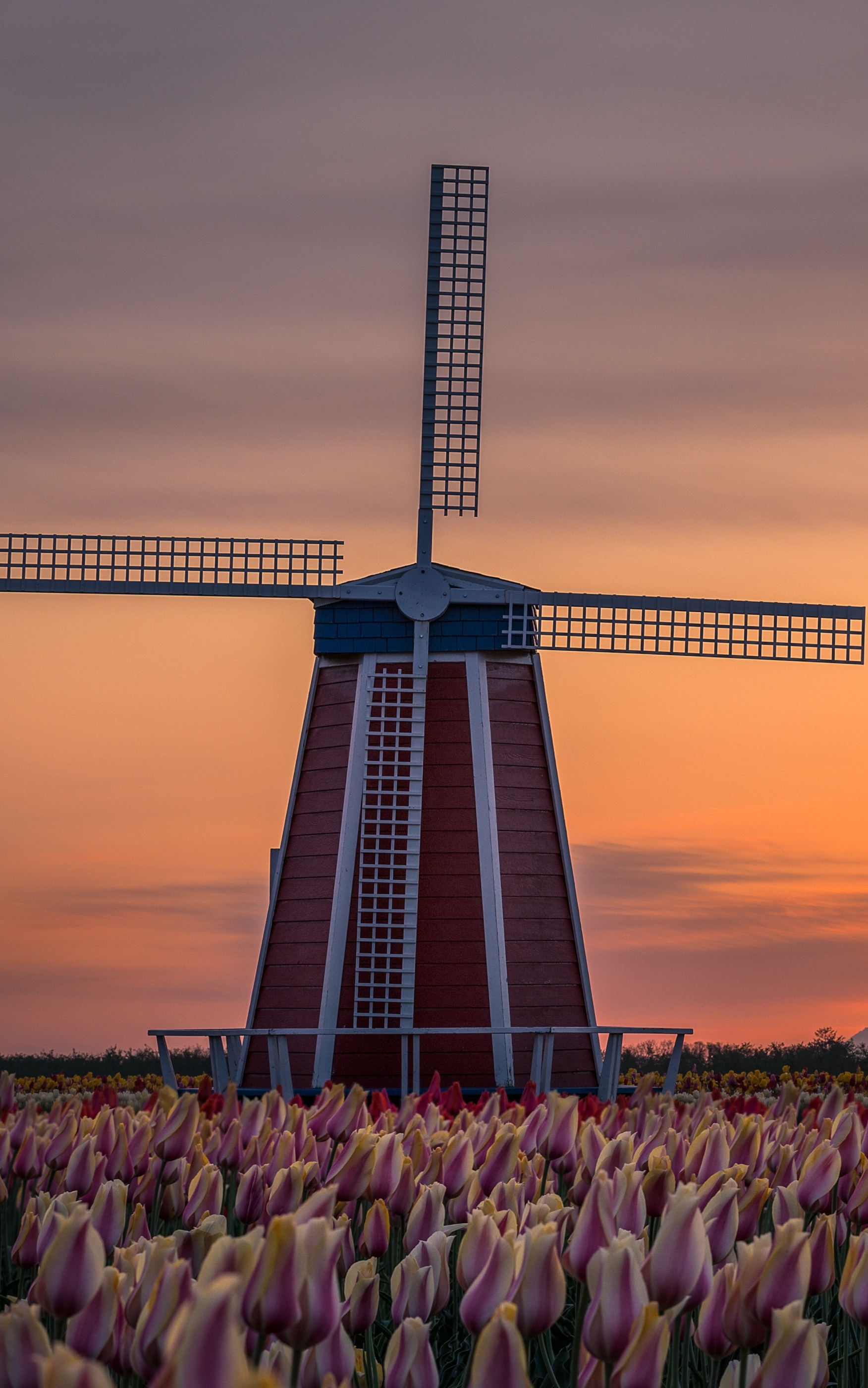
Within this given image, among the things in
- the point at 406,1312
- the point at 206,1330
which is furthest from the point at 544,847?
the point at 206,1330

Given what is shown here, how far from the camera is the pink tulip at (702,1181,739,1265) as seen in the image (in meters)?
3.49

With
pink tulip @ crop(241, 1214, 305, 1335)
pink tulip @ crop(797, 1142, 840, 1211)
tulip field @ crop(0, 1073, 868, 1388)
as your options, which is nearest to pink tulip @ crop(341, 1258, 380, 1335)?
tulip field @ crop(0, 1073, 868, 1388)

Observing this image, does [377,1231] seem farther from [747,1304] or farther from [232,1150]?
[232,1150]

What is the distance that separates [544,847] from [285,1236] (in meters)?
→ 14.5

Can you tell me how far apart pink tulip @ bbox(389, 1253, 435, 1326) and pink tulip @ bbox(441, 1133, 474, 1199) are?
3.34 feet

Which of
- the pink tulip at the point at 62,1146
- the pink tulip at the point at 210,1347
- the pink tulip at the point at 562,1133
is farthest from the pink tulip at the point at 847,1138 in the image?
the pink tulip at the point at 210,1347

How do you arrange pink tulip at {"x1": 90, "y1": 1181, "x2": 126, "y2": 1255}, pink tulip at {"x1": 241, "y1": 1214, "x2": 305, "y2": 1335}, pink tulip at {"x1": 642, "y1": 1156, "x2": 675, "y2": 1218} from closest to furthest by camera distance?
1. pink tulip at {"x1": 241, "y1": 1214, "x2": 305, "y2": 1335}
2. pink tulip at {"x1": 90, "y1": 1181, "x2": 126, "y2": 1255}
3. pink tulip at {"x1": 642, "y1": 1156, "x2": 675, "y2": 1218}

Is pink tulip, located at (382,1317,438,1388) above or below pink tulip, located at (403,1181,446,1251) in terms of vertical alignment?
below

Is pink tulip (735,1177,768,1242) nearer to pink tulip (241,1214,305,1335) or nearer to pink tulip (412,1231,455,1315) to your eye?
pink tulip (412,1231,455,1315)

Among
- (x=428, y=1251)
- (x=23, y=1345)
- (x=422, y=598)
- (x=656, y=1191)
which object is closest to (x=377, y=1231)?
(x=428, y=1251)

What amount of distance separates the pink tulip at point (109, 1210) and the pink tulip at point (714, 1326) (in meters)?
1.34

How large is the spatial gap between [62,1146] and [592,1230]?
2.53 meters

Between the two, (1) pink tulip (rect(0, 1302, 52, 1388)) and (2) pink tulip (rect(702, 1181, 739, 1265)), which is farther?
(2) pink tulip (rect(702, 1181, 739, 1265))

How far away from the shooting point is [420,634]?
54.4 feet
